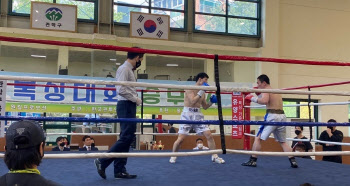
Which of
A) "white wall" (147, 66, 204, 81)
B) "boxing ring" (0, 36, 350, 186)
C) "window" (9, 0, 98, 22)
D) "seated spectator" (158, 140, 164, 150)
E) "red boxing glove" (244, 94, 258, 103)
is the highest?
"window" (9, 0, 98, 22)

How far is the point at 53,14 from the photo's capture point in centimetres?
812

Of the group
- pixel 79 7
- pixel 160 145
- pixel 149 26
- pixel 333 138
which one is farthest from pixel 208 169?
pixel 79 7

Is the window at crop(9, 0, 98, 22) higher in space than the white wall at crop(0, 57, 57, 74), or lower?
higher

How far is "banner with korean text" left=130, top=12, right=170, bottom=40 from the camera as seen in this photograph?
8672 millimetres

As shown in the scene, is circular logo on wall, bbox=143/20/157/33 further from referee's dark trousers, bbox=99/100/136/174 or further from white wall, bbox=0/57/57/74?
referee's dark trousers, bbox=99/100/136/174

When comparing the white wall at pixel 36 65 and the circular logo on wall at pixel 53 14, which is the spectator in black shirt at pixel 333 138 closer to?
the circular logo on wall at pixel 53 14

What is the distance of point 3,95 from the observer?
9.47 feet

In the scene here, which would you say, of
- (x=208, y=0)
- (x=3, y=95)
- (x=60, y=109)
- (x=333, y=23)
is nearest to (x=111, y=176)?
(x=3, y=95)

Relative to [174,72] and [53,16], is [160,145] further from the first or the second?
[174,72]

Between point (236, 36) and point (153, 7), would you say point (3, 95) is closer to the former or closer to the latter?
point (153, 7)

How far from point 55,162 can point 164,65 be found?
750cm

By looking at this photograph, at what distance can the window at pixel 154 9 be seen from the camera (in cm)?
900

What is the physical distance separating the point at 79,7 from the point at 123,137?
6902 millimetres

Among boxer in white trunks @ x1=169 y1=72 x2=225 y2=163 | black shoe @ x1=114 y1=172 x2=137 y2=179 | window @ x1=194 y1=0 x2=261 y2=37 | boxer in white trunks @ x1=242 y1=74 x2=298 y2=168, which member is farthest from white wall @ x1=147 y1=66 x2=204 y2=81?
black shoe @ x1=114 y1=172 x2=137 y2=179
